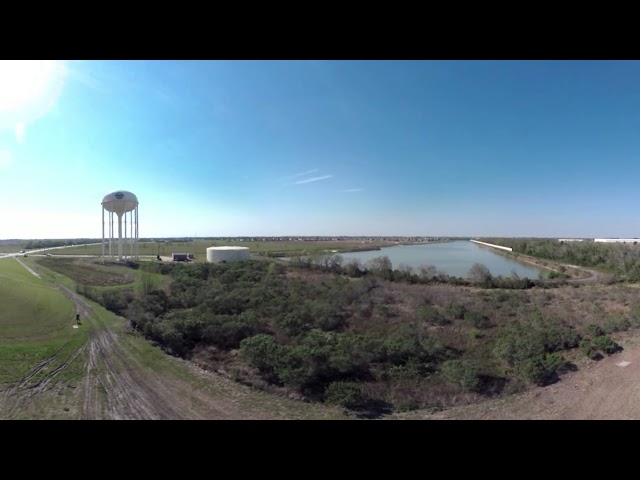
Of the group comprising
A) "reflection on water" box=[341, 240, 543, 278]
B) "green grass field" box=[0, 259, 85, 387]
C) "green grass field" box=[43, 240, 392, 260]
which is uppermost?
"green grass field" box=[43, 240, 392, 260]

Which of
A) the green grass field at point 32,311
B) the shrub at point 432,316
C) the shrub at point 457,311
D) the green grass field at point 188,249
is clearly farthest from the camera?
the green grass field at point 188,249

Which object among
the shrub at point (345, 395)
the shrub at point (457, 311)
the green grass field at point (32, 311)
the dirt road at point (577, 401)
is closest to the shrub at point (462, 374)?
the dirt road at point (577, 401)

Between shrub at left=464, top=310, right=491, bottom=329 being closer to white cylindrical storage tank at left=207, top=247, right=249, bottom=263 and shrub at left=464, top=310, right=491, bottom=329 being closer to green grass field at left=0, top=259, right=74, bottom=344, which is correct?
green grass field at left=0, top=259, right=74, bottom=344

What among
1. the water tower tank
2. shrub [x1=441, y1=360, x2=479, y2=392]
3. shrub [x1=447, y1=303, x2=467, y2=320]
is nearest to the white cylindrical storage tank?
the water tower tank

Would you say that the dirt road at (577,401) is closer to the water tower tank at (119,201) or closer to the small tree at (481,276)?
the small tree at (481,276)

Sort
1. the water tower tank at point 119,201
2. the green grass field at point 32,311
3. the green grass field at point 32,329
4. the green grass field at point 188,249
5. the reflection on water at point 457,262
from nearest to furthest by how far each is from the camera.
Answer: the green grass field at point 32,329, the green grass field at point 32,311, the water tower tank at point 119,201, the reflection on water at point 457,262, the green grass field at point 188,249

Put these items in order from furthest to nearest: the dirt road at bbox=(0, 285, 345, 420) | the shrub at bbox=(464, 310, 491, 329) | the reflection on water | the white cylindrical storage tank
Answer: the reflection on water → the white cylindrical storage tank → the shrub at bbox=(464, 310, 491, 329) → the dirt road at bbox=(0, 285, 345, 420)

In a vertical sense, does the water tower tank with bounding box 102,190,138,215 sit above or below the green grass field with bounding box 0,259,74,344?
above
